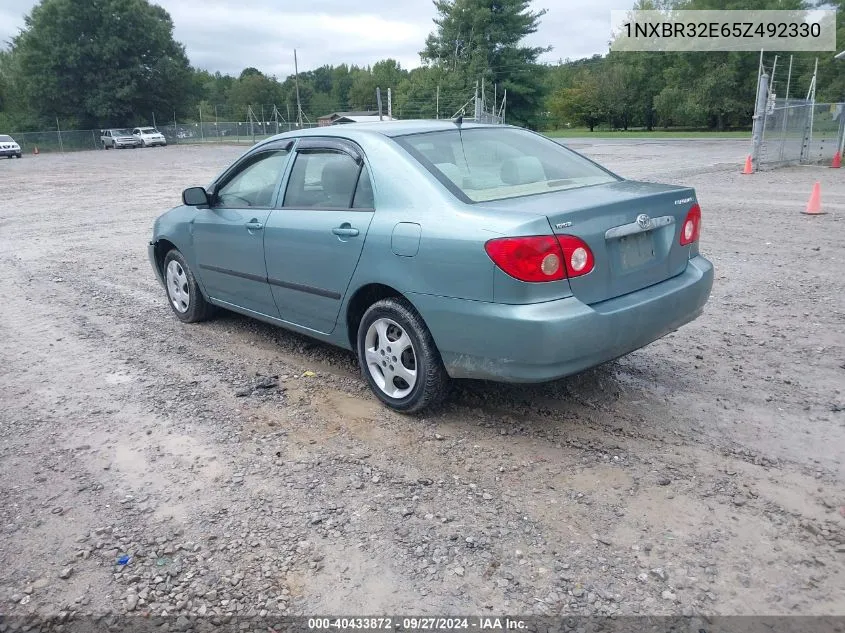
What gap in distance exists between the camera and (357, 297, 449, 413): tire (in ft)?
12.5

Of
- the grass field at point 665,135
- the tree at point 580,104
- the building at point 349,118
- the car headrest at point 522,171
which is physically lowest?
the grass field at point 665,135

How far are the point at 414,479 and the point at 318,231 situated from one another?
1.70 metres

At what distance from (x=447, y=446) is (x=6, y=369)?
348 centimetres

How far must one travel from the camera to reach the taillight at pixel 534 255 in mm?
3297

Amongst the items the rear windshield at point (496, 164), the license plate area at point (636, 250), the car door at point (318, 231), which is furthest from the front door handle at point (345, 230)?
the license plate area at point (636, 250)

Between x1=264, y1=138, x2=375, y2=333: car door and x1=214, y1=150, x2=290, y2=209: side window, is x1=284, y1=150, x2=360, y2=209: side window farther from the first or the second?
x1=214, y1=150, x2=290, y2=209: side window

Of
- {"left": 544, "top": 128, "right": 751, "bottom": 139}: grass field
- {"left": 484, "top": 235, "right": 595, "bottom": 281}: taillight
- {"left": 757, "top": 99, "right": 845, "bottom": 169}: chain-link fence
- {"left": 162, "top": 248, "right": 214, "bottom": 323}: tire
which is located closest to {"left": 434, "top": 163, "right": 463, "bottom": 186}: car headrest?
{"left": 484, "top": 235, "right": 595, "bottom": 281}: taillight

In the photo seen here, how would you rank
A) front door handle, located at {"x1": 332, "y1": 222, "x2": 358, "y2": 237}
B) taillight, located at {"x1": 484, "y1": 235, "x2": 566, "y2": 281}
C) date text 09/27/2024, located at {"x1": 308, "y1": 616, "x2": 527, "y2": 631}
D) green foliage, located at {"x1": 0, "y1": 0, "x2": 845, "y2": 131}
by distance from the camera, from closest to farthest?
date text 09/27/2024, located at {"x1": 308, "y1": 616, "x2": 527, "y2": 631}, taillight, located at {"x1": 484, "y1": 235, "x2": 566, "y2": 281}, front door handle, located at {"x1": 332, "y1": 222, "x2": 358, "y2": 237}, green foliage, located at {"x1": 0, "y1": 0, "x2": 845, "y2": 131}

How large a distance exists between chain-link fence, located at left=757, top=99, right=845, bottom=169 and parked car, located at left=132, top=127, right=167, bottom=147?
45.8m

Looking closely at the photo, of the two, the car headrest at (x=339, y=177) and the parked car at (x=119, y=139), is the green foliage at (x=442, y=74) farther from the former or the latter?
the car headrest at (x=339, y=177)

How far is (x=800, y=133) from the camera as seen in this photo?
19.8 m

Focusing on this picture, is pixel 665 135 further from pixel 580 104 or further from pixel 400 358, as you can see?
pixel 400 358

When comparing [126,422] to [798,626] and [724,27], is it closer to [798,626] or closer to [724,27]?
[798,626]

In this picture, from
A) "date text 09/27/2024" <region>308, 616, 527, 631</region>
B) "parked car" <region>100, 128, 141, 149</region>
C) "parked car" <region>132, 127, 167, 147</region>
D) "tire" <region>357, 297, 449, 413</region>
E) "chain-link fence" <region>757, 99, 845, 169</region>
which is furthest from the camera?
"parked car" <region>132, 127, 167, 147</region>
